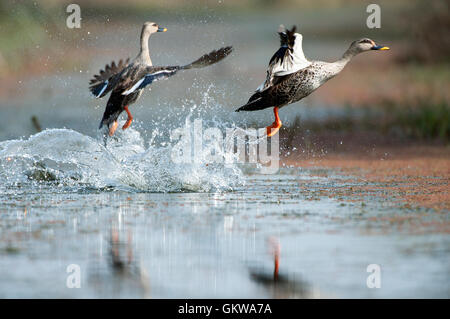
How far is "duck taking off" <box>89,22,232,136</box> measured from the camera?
9250 millimetres

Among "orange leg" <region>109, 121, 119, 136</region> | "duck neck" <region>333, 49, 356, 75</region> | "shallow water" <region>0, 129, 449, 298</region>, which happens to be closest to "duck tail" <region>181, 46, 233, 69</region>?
"shallow water" <region>0, 129, 449, 298</region>

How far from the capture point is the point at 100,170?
877cm

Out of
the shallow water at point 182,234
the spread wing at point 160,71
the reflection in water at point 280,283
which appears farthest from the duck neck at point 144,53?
the reflection in water at point 280,283

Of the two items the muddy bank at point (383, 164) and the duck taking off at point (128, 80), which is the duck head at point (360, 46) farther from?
the duck taking off at point (128, 80)

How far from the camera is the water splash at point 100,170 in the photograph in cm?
854

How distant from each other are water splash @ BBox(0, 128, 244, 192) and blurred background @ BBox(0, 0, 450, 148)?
9.34ft

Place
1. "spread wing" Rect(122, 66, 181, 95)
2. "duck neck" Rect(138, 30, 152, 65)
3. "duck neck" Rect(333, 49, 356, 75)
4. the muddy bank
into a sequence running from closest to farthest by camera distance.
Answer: the muddy bank, "spread wing" Rect(122, 66, 181, 95), "duck neck" Rect(333, 49, 356, 75), "duck neck" Rect(138, 30, 152, 65)

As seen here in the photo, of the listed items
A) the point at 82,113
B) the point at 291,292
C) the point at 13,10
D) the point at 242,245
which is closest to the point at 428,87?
the point at 82,113

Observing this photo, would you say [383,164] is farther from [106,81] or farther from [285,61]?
[106,81]

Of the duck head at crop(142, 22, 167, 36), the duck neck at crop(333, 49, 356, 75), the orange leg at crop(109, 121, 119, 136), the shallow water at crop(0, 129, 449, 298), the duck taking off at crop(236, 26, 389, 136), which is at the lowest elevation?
the shallow water at crop(0, 129, 449, 298)

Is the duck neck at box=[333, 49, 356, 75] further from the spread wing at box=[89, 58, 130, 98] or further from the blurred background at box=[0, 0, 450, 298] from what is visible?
the spread wing at box=[89, 58, 130, 98]

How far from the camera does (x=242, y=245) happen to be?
19.3ft

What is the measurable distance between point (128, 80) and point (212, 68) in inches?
214

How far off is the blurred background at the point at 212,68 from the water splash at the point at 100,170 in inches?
112
